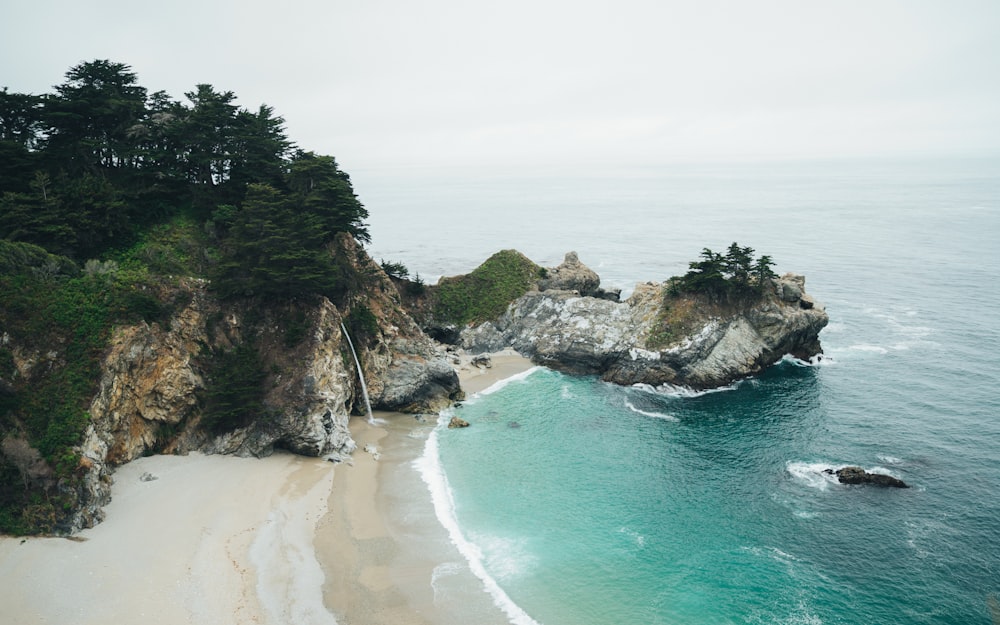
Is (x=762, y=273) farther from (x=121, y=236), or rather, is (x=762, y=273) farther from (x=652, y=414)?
(x=121, y=236)

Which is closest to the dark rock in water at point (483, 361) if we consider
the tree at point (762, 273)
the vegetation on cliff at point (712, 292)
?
→ the vegetation on cliff at point (712, 292)

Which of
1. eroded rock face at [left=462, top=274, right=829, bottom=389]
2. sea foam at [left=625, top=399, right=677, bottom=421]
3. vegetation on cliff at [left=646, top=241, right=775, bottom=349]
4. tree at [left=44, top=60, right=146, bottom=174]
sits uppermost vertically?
tree at [left=44, top=60, right=146, bottom=174]

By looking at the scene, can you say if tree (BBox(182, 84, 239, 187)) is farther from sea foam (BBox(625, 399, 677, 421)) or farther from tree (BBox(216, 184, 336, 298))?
sea foam (BBox(625, 399, 677, 421))

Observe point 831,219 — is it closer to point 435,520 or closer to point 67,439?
point 435,520

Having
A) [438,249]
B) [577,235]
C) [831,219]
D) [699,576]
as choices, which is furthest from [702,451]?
[831,219]

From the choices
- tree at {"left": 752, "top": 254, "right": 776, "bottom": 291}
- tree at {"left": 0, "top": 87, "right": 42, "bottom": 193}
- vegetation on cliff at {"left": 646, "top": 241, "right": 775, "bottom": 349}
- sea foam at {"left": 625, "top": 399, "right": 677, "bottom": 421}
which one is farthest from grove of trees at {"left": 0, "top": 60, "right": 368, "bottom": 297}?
tree at {"left": 752, "top": 254, "right": 776, "bottom": 291}

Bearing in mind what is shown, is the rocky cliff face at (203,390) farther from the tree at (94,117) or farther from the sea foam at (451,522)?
the tree at (94,117)
